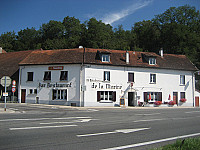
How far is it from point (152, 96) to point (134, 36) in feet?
117

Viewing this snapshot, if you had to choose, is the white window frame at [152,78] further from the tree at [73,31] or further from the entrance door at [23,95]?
the tree at [73,31]

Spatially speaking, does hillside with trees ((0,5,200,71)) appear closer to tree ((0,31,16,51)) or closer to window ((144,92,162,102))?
tree ((0,31,16,51))

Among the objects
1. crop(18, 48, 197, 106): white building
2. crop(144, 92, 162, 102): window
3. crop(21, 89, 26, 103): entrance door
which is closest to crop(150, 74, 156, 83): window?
crop(18, 48, 197, 106): white building

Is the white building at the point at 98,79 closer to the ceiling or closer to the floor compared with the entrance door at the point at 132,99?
closer to the ceiling

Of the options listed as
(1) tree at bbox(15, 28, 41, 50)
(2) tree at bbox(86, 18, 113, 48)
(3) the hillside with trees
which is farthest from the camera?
(1) tree at bbox(15, 28, 41, 50)

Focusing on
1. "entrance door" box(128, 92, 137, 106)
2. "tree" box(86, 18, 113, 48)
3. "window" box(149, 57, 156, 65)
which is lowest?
"entrance door" box(128, 92, 137, 106)

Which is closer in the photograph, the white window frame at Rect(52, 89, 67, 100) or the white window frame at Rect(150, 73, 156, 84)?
the white window frame at Rect(52, 89, 67, 100)

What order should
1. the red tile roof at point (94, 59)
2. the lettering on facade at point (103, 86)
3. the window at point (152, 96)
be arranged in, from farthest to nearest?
the window at point (152, 96), the red tile roof at point (94, 59), the lettering on facade at point (103, 86)

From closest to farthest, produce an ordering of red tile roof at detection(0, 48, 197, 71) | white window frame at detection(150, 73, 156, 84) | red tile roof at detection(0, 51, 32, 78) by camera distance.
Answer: red tile roof at detection(0, 48, 197, 71), white window frame at detection(150, 73, 156, 84), red tile roof at detection(0, 51, 32, 78)

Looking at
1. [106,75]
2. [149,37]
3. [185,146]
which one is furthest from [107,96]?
[149,37]

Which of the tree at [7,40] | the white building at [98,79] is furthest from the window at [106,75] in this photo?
the tree at [7,40]

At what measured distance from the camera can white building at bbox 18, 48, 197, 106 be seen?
27.3m

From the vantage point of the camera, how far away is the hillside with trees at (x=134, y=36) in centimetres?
4991

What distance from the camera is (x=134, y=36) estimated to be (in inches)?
2474
